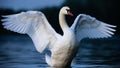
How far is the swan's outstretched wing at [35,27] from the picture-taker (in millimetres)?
15617

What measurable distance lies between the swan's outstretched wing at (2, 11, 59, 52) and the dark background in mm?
15601

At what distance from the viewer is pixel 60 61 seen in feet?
51.6

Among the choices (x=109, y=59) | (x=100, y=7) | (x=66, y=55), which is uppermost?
(x=66, y=55)

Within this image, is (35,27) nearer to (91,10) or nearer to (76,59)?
(76,59)

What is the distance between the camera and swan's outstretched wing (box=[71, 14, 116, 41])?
16.2 m

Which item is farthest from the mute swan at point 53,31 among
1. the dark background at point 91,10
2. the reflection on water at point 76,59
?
the dark background at point 91,10

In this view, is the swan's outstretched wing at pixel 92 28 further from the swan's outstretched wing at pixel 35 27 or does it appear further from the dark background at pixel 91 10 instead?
the dark background at pixel 91 10

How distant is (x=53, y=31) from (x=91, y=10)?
70.0 feet

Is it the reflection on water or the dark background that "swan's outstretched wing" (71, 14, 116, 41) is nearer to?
the reflection on water

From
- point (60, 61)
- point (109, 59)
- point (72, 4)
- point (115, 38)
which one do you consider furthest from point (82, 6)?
point (60, 61)

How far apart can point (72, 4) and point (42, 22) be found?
21195 mm

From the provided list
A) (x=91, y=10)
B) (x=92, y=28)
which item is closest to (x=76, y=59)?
(x=92, y=28)

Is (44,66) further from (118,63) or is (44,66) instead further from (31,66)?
(118,63)

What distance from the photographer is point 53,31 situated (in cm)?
1578
